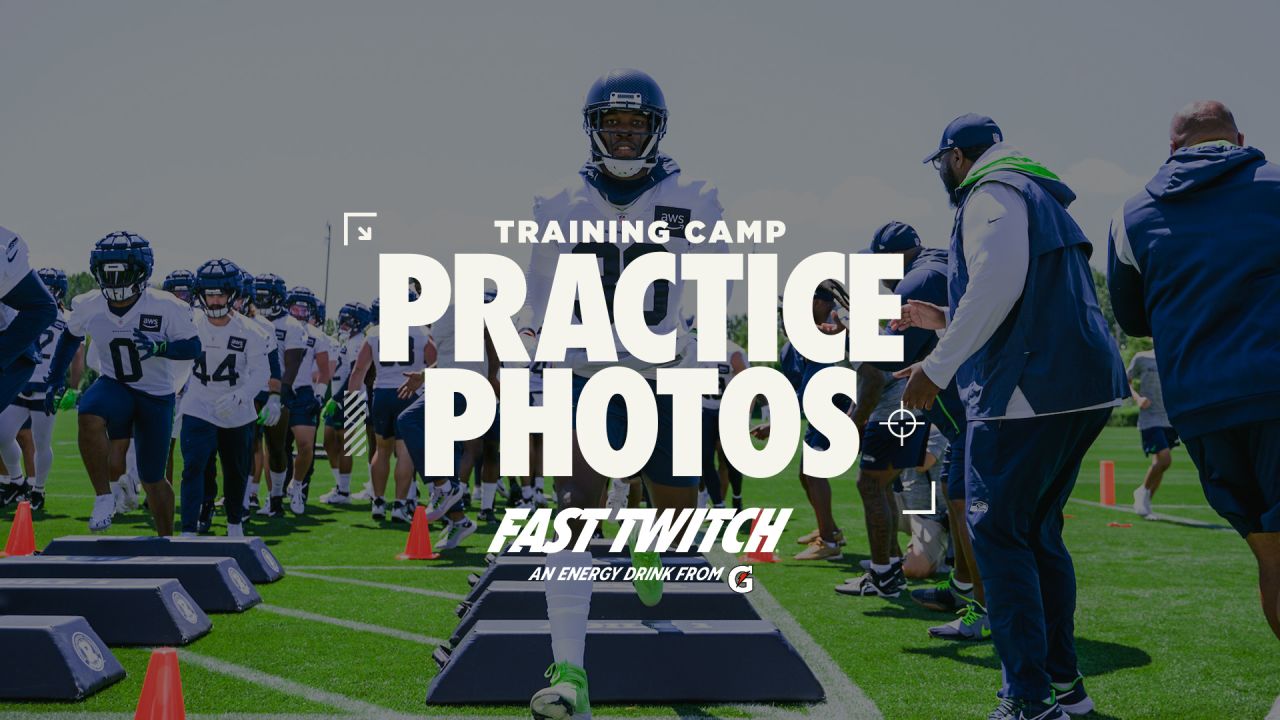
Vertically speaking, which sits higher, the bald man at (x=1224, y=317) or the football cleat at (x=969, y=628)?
the bald man at (x=1224, y=317)

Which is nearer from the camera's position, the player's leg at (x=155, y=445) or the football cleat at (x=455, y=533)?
the player's leg at (x=155, y=445)

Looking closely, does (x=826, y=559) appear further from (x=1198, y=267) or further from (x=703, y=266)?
(x=1198, y=267)

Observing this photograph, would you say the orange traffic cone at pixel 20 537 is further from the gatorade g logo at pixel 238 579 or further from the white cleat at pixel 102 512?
the gatorade g logo at pixel 238 579

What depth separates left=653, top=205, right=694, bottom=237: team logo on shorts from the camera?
507cm

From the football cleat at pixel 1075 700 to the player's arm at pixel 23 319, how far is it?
17.5ft

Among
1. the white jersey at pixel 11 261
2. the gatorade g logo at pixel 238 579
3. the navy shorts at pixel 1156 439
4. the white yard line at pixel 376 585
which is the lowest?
the white yard line at pixel 376 585

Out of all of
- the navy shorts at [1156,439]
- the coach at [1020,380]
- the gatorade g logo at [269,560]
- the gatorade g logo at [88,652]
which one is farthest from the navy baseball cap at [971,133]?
the navy shorts at [1156,439]

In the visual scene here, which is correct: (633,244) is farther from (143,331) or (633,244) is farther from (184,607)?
(143,331)

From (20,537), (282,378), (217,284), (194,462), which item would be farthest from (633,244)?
(282,378)

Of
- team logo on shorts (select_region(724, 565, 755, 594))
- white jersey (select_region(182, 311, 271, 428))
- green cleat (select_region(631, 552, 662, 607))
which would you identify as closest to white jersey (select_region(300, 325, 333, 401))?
white jersey (select_region(182, 311, 271, 428))

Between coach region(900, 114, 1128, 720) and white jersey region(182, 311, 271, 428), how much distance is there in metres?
6.51

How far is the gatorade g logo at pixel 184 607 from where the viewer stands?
18.2 ft

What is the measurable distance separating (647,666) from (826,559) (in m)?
5.21

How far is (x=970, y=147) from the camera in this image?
4.66 metres
